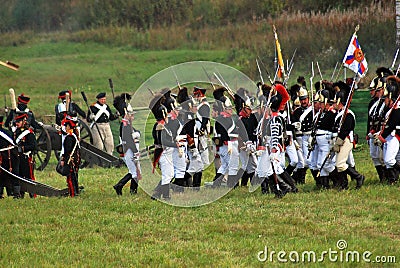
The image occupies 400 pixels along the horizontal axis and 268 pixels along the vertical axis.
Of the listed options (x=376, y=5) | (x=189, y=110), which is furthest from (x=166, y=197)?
(x=376, y=5)

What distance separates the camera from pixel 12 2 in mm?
31984

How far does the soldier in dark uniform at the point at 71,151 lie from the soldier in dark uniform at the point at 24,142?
65 cm

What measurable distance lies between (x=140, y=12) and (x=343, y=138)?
77.1 feet

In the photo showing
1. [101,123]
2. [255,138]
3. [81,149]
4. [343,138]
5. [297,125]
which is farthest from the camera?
[101,123]

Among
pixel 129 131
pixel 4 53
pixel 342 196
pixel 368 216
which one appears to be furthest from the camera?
pixel 4 53

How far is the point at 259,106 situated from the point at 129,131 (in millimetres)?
2058

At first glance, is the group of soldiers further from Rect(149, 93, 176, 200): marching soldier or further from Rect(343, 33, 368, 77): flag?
Rect(343, 33, 368, 77): flag

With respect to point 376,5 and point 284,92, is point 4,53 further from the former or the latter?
point 284,92

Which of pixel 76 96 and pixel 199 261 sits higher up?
pixel 199 261

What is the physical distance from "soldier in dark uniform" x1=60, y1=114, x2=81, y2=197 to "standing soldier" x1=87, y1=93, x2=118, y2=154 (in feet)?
12.9

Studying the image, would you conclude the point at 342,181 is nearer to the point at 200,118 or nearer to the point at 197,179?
the point at 197,179

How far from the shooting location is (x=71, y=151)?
14.2 meters

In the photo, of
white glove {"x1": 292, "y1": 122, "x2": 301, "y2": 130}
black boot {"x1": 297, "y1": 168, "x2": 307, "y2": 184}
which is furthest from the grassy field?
white glove {"x1": 292, "y1": 122, "x2": 301, "y2": 130}

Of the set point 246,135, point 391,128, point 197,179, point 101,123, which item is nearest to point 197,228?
point 246,135
